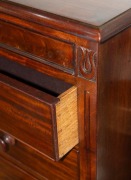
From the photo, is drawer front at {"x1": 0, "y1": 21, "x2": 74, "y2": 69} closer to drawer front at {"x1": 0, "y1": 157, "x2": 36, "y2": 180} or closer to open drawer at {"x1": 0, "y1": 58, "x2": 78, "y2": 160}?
open drawer at {"x1": 0, "y1": 58, "x2": 78, "y2": 160}

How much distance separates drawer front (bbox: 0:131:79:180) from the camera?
77 centimetres

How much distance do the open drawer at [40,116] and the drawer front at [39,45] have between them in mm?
60

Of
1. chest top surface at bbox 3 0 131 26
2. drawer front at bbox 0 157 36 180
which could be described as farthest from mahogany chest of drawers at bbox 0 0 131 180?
drawer front at bbox 0 157 36 180

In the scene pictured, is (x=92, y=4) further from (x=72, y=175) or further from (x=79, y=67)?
(x=72, y=175)

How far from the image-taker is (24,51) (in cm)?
69

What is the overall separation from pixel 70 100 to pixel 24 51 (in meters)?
0.15

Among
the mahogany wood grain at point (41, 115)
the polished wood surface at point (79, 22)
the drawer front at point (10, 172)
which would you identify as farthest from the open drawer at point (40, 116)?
the drawer front at point (10, 172)

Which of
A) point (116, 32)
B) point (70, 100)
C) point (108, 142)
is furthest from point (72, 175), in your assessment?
point (116, 32)

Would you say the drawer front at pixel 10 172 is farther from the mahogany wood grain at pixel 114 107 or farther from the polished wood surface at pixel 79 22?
the polished wood surface at pixel 79 22

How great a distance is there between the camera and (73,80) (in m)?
0.63

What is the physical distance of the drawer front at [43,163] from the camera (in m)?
0.77

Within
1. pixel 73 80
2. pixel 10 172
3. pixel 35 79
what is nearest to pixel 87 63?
pixel 73 80

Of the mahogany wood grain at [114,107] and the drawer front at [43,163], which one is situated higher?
the mahogany wood grain at [114,107]

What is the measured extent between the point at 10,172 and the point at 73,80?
49 cm
